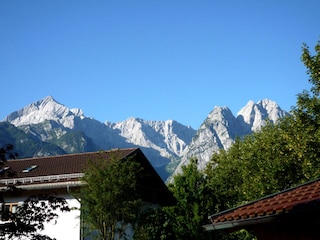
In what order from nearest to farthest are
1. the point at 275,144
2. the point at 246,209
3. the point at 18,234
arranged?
the point at 18,234 → the point at 246,209 → the point at 275,144

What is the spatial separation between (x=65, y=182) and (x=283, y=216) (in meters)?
16.3

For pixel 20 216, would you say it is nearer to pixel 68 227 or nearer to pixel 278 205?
pixel 278 205

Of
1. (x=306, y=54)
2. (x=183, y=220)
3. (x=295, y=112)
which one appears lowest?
(x=183, y=220)

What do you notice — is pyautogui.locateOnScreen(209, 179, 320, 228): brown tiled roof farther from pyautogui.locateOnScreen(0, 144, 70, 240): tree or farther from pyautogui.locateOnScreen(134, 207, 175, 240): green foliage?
pyautogui.locateOnScreen(134, 207, 175, 240): green foliage

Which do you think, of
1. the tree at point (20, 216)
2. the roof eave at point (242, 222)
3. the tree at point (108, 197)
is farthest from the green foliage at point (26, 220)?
the tree at point (108, 197)

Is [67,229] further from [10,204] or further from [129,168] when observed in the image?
[129,168]

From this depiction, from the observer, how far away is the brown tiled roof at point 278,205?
28.5 feet

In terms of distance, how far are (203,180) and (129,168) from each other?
18.0 ft

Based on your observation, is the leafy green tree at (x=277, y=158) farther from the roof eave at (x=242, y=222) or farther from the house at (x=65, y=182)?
the roof eave at (x=242, y=222)

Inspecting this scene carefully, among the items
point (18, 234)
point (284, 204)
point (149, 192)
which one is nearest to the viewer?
point (18, 234)

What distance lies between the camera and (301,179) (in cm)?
2811

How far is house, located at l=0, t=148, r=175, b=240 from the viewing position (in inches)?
900

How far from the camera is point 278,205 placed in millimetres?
9234

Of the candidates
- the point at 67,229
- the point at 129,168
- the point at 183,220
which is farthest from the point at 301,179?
the point at 67,229
